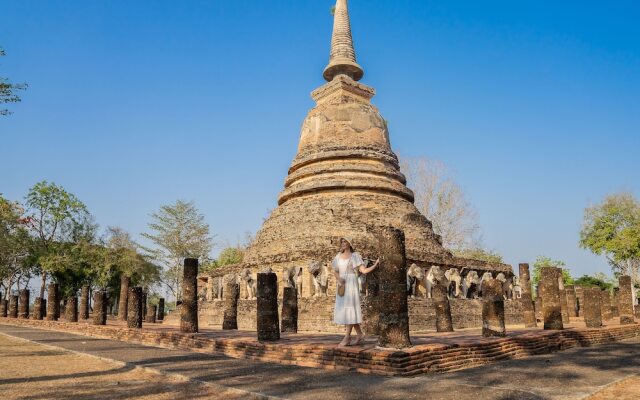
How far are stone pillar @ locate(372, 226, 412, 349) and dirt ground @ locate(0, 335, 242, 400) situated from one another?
2.55 m

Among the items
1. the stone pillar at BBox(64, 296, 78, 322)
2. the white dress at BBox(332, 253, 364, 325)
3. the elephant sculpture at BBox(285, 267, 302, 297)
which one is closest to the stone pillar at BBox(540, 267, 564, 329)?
the white dress at BBox(332, 253, 364, 325)

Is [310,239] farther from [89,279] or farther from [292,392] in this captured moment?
[89,279]

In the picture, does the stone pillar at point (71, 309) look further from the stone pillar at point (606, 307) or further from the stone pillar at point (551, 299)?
the stone pillar at point (606, 307)

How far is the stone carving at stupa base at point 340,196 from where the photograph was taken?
16.7 m

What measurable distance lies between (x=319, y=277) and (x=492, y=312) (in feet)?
19.2

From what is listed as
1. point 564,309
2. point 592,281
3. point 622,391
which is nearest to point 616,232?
point 592,281

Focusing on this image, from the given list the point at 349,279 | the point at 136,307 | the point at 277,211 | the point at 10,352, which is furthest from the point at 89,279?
the point at 349,279

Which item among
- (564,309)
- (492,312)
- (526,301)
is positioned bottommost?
(564,309)

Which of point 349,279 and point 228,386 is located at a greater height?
point 349,279

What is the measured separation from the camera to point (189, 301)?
12.2 meters

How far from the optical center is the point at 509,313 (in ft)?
60.6

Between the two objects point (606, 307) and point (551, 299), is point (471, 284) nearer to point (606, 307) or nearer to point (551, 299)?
point (551, 299)

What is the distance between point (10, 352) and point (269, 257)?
8.51m

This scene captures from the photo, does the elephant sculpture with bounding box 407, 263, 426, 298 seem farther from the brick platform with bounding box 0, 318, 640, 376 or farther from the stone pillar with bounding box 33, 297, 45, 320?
the stone pillar with bounding box 33, 297, 45, 320
